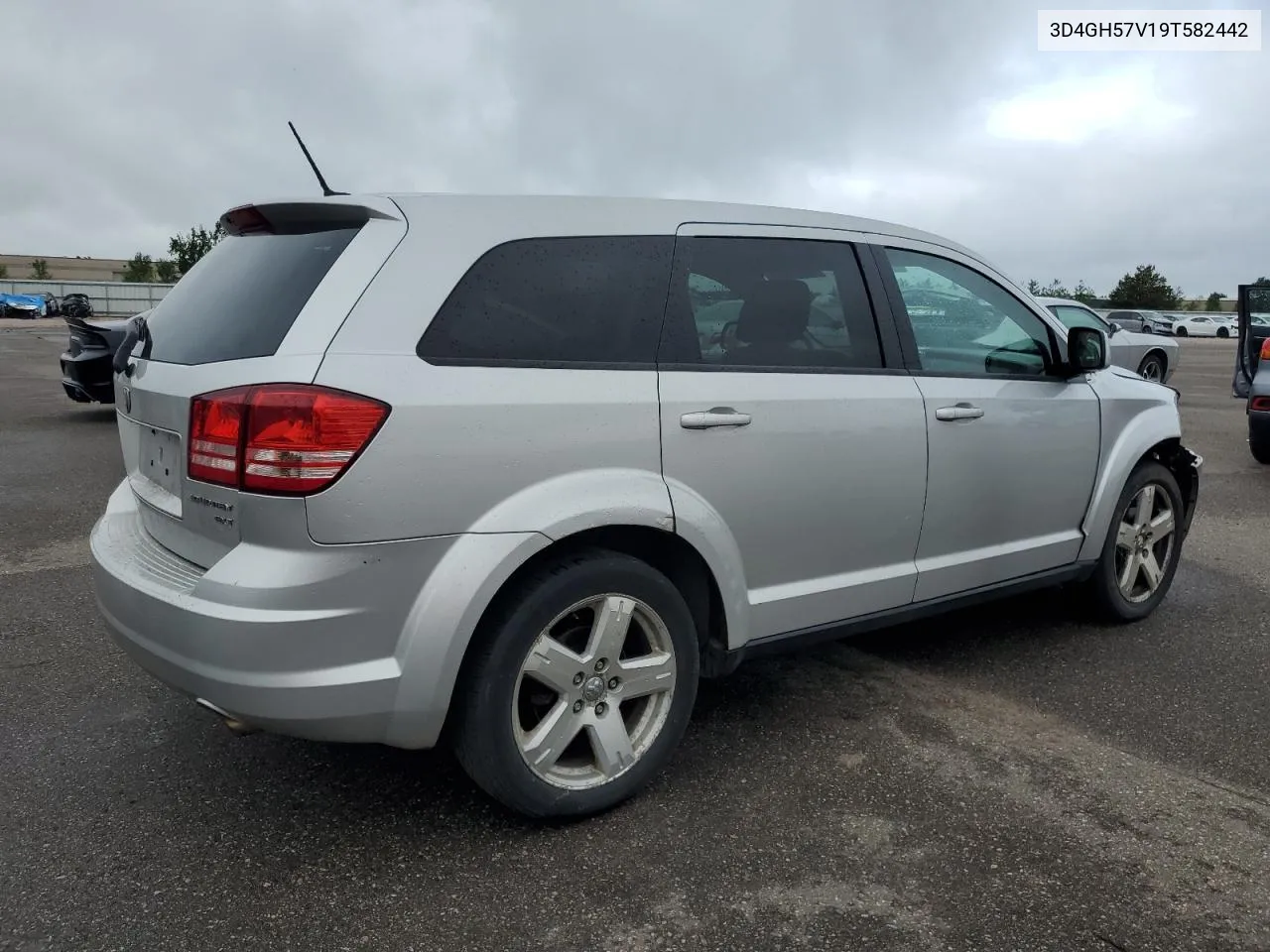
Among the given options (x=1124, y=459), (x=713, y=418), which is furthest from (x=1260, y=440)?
(x=713, y=418)

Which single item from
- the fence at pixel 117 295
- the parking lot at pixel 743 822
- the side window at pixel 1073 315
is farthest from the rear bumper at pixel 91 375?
the fence at pixel 117 295

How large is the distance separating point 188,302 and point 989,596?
2.99 meters

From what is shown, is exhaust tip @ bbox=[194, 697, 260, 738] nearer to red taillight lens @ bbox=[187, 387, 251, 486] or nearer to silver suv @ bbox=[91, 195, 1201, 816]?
silver suv @ bbox=[91, 195, 1201, 816]

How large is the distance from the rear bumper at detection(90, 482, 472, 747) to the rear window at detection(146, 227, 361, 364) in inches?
22.0

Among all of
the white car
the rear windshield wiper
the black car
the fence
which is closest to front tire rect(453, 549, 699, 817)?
the rear windshield wiper

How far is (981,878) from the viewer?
2.75 metres

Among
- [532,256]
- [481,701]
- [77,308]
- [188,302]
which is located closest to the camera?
[481,701]

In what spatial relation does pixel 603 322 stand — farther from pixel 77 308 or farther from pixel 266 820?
pixel 77 308

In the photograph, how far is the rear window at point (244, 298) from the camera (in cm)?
274

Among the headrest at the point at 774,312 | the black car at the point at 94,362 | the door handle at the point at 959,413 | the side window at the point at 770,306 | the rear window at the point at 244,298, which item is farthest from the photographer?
the black car at the point at 94,362

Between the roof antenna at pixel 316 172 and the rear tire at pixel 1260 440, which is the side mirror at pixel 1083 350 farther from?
the rear tire at pixel 1260 440

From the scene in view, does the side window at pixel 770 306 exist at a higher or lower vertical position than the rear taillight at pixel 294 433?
higher

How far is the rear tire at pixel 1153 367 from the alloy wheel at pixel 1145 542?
12369 millimetres

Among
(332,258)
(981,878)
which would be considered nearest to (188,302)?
(332,258)
